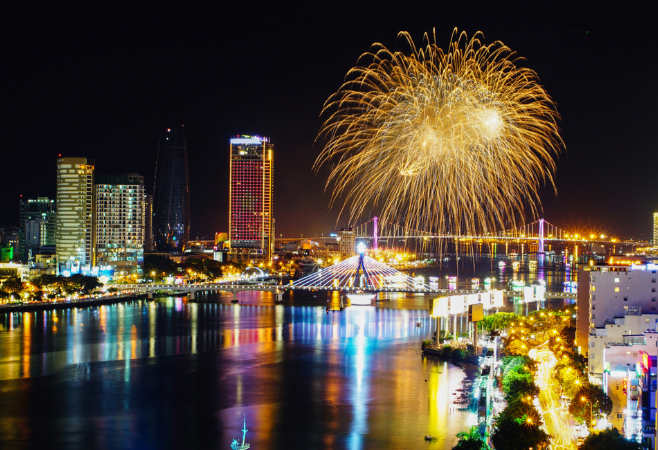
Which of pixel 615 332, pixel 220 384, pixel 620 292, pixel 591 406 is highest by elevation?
pixel 620 292

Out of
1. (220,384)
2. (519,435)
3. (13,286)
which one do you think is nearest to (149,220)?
(13,286)

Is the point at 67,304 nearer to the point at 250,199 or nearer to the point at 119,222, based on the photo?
the point at 119,222

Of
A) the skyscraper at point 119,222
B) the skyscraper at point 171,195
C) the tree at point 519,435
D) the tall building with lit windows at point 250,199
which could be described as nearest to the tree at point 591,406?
the tree at point 519,435

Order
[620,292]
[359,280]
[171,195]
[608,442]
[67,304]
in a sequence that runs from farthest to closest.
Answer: [171,195], [359,280], [67,304], [620,292], [608,442]

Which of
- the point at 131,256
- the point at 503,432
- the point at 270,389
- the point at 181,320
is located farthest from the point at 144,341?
the point at 131,256

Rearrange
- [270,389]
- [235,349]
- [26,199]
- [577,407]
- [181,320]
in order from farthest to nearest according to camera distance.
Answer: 1. [26,199]
2. [181,320]
3. [235,349]
4. [270,389]
5. [577,407]

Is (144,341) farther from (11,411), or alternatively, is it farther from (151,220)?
(151,220)
